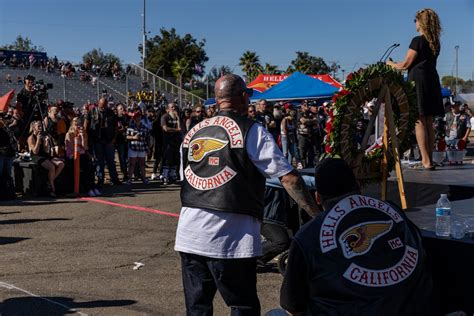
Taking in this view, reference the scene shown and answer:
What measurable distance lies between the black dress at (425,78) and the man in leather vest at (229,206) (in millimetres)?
3844

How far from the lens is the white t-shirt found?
3.41 meters

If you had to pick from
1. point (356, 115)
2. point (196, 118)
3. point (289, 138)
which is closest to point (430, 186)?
point (356, 115)

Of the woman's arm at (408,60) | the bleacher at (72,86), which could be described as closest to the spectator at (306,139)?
the woman's arm at (408,60)

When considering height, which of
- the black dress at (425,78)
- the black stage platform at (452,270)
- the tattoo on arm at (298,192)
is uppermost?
the black dress at (425,78)

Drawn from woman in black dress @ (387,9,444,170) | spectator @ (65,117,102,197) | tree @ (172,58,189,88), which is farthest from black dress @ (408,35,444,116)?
tree @ (172,58,189,88)

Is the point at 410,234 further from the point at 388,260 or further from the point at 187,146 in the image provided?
the point at 187,146

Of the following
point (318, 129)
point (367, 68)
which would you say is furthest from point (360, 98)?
point (318, 129)

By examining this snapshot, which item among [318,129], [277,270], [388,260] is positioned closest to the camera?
[388,260]

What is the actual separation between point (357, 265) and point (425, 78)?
479 cm

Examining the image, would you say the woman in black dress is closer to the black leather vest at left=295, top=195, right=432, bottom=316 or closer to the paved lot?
the paved lot

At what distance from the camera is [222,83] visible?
3.60 metres

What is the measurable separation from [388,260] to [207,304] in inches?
50.2

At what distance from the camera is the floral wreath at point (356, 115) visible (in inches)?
237

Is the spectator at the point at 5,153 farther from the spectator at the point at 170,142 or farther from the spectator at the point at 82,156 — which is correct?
the spectator at the point at 170,142
